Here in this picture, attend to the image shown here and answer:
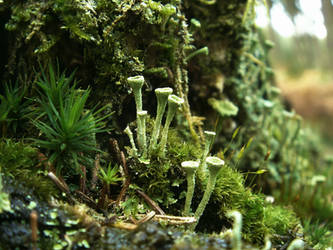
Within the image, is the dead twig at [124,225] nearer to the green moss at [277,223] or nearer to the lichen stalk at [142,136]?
the lichen stalk at [142,136]

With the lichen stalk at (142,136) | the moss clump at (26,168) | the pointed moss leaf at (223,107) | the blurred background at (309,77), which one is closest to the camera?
the moss clump at (26,168)

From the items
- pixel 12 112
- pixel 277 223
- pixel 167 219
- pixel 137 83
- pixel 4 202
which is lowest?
pixel 277 223

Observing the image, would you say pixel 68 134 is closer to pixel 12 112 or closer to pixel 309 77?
pixel 12 112

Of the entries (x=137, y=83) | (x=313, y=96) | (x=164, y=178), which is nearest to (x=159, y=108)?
(x=137, y=83)

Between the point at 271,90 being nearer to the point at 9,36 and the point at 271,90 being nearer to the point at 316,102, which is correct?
the point at 9,36

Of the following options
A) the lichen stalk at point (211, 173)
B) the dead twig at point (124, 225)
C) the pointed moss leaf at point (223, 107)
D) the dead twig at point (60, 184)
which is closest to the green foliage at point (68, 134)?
the dead twig at point (60, 184)

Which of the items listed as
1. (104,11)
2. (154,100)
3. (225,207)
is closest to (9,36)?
(104,11)
